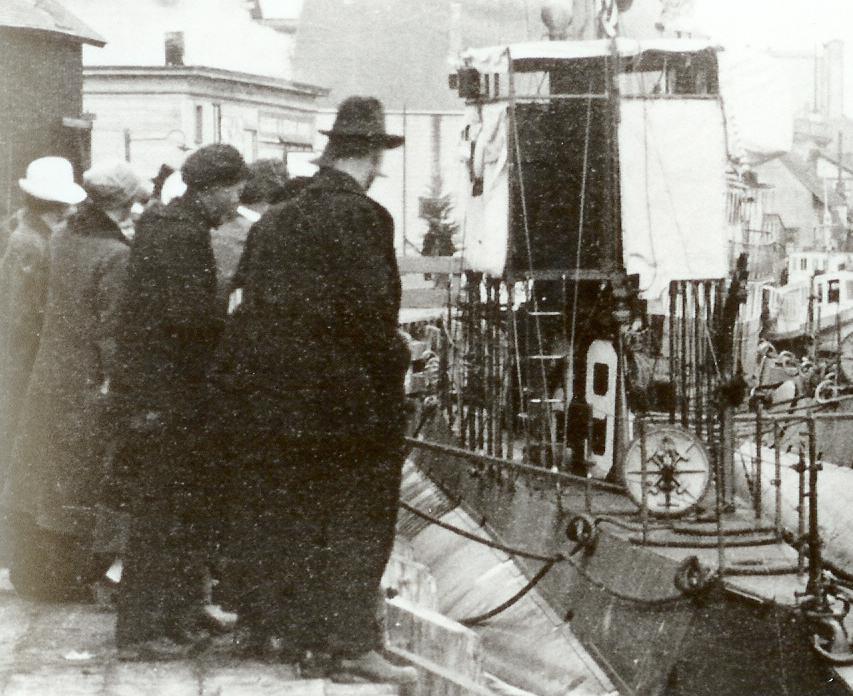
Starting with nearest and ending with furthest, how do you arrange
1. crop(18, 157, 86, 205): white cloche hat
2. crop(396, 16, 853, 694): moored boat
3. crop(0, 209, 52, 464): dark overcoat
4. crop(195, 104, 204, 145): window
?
crop(0, 209, 52, 464): dark overcoat, crop(18, 157, 86, 205): white cloche hat, crop(396, 16, 853, 694): moored boat, crop(195, 104, 204, 145): window

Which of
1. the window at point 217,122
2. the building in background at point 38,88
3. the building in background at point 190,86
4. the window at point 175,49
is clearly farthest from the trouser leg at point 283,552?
the window at point 217,122

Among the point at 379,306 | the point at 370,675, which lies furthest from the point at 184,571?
the point at 379,306

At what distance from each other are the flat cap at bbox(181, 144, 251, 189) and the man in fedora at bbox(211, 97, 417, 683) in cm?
48

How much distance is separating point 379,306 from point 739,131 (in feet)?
42.8

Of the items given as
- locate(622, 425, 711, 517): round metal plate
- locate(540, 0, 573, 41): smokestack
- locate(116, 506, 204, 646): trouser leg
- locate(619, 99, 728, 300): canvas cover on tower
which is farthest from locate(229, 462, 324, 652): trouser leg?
locate(540, 0, 573, 41): smokestack

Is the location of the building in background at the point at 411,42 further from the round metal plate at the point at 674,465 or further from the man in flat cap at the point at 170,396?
the man in flat cap at the point at 170,396

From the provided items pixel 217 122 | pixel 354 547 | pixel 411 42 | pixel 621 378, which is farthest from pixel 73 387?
pixel 411 42

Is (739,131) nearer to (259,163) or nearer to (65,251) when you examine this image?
(259,163)

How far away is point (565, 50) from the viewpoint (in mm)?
17000

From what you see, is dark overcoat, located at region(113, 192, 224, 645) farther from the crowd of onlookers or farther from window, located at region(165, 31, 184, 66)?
window, located at region(165, 31, 184, 66)

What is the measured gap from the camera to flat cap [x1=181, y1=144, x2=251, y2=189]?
5562mm

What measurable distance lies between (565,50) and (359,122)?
12.3m

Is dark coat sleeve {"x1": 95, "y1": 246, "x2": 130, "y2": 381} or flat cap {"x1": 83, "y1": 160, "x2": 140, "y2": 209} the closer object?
dark coat sleeve {"x1": 95, "y1": 246, "x2": 130, "y2": 381}

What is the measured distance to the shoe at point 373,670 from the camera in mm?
5078
